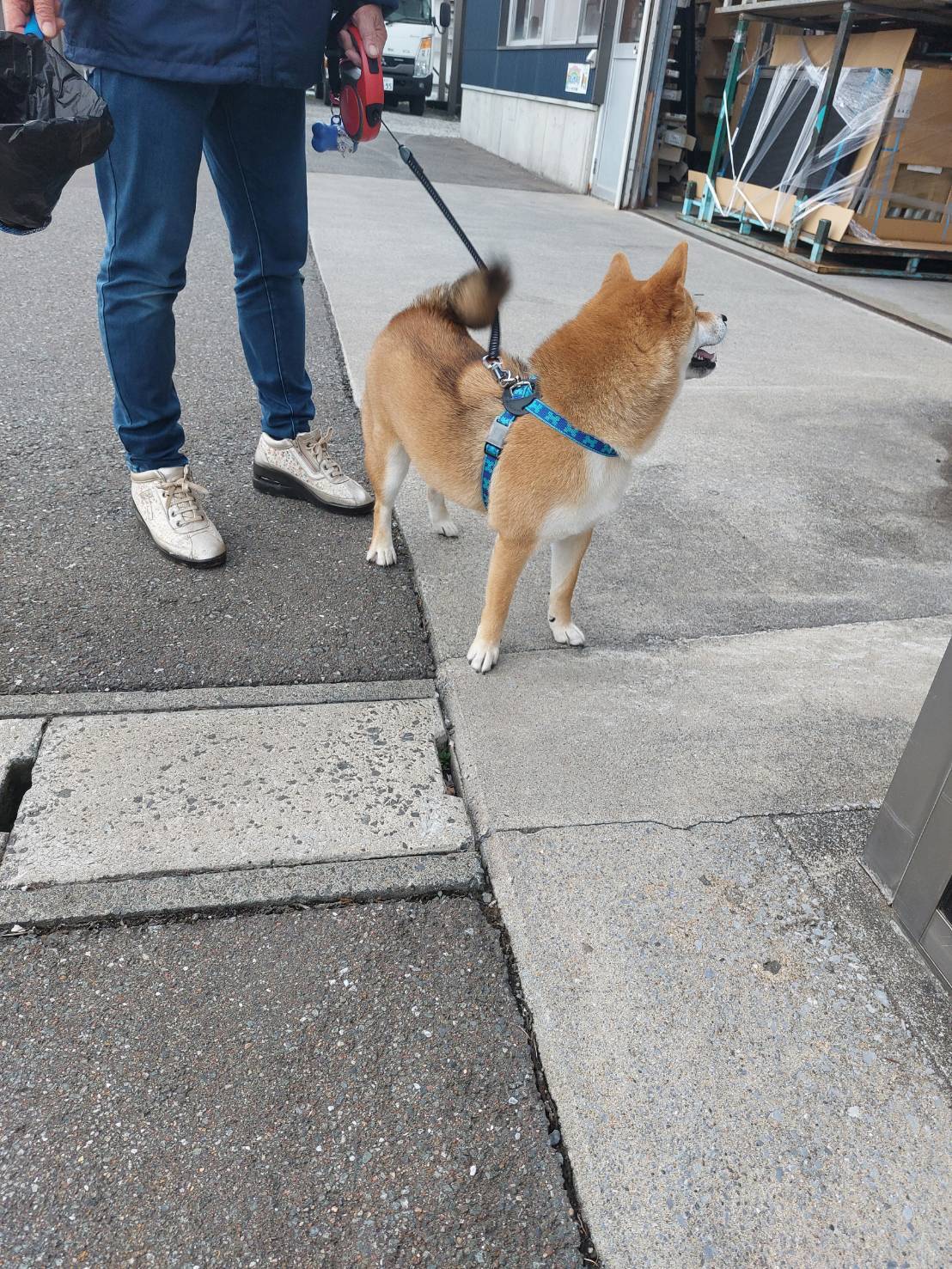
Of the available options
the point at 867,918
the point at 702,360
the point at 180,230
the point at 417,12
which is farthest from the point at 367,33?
the point at 417,12

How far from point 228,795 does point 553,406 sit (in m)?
1.19

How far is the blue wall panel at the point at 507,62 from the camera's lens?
1179 cm

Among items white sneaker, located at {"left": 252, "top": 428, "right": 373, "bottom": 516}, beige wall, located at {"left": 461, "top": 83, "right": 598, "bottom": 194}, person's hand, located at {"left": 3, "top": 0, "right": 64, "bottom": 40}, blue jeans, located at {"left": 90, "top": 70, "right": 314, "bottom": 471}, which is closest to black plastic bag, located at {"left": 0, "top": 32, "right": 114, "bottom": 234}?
person's hand, located at {"left": 3, "top": 0, "right": 64, "bottom": 40}

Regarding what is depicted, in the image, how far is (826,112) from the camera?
291 inches

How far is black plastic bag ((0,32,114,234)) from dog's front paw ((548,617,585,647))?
5.55ft

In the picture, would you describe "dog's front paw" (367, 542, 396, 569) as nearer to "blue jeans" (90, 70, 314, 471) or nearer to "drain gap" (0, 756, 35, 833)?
"blue jeans" (90, 70, 314, 471)

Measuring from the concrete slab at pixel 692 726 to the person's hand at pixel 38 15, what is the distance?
6.06ft

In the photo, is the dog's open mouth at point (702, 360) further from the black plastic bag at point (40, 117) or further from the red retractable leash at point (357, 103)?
the black plastic bag at point (40, 117)

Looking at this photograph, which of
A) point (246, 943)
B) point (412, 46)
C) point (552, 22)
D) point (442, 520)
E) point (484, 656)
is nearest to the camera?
point (246, 943)

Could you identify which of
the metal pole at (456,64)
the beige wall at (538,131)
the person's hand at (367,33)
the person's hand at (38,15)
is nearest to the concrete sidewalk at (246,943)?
the person's hand at (38,15)

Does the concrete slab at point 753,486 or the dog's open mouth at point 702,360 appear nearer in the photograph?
the dog's open mouth at point 702,360

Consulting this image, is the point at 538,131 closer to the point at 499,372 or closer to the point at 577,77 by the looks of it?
the point at 577,77

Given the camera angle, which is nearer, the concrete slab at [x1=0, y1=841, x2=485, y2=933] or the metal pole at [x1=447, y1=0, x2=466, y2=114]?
the concrete slab at [x1=0, y1=841, x2=485, y2=933]

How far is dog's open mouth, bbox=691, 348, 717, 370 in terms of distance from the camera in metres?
2.21
